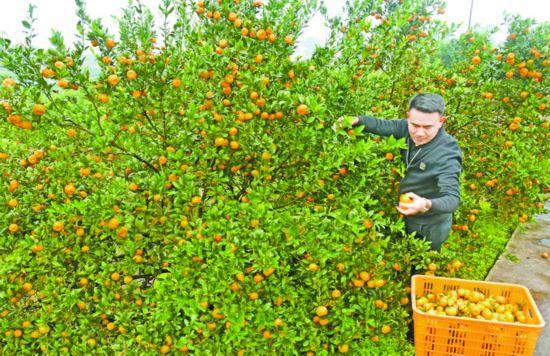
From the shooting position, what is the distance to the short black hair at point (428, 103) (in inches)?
127

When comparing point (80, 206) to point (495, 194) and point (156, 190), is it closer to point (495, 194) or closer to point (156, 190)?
point (156, 190)

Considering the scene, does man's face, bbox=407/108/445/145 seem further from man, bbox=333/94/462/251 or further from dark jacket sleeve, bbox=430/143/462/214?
dark jacket sleeve, bbox=430/143/462/214

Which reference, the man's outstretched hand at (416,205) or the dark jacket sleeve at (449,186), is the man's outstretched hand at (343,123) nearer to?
the man's outstretched hand at (416,205)

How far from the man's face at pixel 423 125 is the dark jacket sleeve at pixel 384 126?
178 mm

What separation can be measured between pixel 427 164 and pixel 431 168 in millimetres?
44

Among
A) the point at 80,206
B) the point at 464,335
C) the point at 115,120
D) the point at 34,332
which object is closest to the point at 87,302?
the point at 34,332

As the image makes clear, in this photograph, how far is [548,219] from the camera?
6441mm

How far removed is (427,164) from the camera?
10.9 feet

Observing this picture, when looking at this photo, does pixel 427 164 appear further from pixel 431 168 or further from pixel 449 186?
pixel 449 186

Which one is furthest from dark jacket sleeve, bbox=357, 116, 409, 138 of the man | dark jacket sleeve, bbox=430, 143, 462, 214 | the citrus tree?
dark jacket sleeve, bbox=430, 143, 462, 214

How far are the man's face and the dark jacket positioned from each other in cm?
6

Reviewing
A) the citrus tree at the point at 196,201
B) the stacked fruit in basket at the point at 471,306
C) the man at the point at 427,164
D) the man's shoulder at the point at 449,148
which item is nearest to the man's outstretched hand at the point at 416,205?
the man at the point at 427,164

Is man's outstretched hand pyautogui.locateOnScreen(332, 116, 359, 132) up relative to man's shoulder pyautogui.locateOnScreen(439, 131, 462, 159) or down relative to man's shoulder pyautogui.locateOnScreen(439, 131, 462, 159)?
up

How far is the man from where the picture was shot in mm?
3092
